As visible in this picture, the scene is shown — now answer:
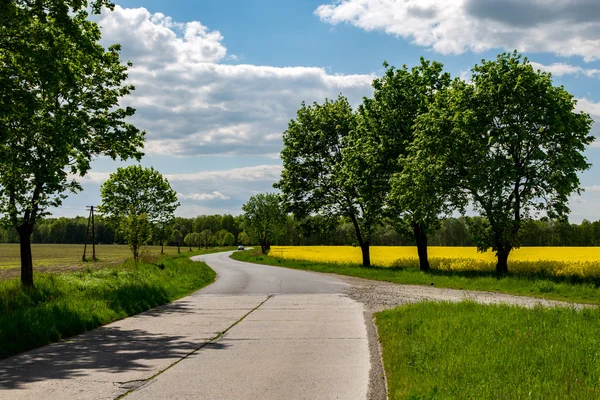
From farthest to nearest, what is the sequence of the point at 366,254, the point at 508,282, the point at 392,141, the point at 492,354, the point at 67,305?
1. the point at 366,254
2. the point at 392,141
3. the point at 508,282
4. the point at 67,305
5. the point at 492,354

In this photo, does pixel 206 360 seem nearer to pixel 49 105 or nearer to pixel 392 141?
pixel 49 105

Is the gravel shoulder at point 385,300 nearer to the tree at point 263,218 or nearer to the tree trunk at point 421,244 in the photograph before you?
the tree trunk at point 421,244

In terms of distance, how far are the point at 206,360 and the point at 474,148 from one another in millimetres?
23073

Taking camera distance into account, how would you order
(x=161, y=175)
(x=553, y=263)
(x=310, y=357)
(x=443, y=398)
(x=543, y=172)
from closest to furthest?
(x=443, y=398) < (x=310, y=357) < (x=543, y=172) < (x=553, y=263) < (x=161, y=175)

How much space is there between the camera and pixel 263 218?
301 ft

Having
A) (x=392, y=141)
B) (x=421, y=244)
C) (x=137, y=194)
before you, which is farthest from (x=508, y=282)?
(x=137, y=194)

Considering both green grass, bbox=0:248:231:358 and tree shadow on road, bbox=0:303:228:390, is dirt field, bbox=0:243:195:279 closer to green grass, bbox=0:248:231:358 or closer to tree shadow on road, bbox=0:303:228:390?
green grass, bbox=0:248:231:358

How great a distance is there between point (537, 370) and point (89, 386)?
6.29 metres

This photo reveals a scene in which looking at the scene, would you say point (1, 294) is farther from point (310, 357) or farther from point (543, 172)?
point (543, 172)

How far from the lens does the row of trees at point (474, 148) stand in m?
27.0

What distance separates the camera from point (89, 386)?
23.5ft

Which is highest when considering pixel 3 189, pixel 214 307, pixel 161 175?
pixel 161 175

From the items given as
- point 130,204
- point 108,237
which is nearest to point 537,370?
point 130,204

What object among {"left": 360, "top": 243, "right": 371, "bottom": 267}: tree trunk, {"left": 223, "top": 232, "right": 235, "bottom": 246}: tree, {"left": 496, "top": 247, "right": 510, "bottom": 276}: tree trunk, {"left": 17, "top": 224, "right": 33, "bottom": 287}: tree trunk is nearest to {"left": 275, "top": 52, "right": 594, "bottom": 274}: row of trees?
{"left": 496, "top": 247, "right": 510, "bottom": 276}: tree trunk
